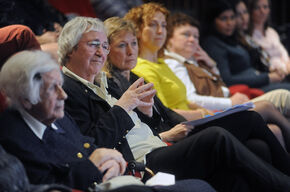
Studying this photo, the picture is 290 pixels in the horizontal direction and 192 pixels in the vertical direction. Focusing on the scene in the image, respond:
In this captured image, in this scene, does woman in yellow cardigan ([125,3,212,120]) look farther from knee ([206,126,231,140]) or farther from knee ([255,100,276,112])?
knee ([206,126,231,140])

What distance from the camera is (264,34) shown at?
243 inches

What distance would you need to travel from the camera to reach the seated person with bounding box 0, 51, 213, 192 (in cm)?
214

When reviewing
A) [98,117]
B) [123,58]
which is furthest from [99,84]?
[123,58]

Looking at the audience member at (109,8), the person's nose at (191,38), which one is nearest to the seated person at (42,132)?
the person's nose at (191,38)

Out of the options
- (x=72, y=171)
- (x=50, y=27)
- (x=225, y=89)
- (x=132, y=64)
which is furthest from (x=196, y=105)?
(x=72, y=171)

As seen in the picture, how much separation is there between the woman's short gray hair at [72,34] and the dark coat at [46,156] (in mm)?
624

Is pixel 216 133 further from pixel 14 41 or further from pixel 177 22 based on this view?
pixel 177 22

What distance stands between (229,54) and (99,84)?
2458 mm

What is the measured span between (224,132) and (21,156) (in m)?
0.96

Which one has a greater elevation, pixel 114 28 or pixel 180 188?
pixel 114 28

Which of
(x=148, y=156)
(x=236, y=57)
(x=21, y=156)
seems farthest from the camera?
(x=236, y=57)

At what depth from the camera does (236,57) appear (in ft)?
17.2

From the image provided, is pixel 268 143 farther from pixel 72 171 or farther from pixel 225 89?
pixel 225 89

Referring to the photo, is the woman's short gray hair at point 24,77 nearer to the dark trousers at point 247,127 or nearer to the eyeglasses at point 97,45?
the eyeglasses at point 97,45
